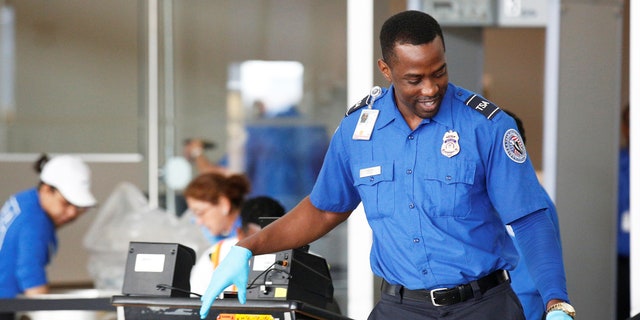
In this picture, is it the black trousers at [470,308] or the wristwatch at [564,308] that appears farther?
the black trousers at [470,308]

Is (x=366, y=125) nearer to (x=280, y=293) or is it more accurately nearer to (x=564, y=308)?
(x=280, y=293)

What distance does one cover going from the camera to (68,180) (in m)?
4.43

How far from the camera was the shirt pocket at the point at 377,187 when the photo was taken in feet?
7.91

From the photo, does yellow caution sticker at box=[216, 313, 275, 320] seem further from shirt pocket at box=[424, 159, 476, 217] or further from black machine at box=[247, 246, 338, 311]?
shirt pocket at box=[424, 159, 476, 217]

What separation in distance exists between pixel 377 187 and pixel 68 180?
2.38 m

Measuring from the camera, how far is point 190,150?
6.73 metres

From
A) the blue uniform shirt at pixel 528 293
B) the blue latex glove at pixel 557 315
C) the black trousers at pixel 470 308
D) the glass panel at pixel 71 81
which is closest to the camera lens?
the blue latex glove at pixel 557 315

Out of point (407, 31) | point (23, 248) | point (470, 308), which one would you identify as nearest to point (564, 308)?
point (470, 308)

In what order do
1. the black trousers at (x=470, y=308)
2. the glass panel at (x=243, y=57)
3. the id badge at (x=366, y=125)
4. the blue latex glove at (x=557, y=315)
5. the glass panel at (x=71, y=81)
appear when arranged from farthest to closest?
the glass panel at (x=71, y=81) → the glass panel at (x=243, y=57) → the id badge at (x=366, y=125) → the black trousers at (x=470, y=308) → the blue latex glove at (x=557, y=315)

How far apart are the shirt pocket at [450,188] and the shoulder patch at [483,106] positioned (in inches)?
5.1

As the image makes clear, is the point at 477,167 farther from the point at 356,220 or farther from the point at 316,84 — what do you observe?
the point at 316,84

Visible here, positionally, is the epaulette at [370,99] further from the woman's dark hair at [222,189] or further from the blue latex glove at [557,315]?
the woman's dark hair at [222,189]

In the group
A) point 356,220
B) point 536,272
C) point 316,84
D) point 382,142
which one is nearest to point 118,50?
point 316,84

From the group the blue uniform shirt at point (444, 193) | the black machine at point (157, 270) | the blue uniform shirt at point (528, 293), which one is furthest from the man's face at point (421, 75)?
the blue uniform shirt at point (528, 293)
